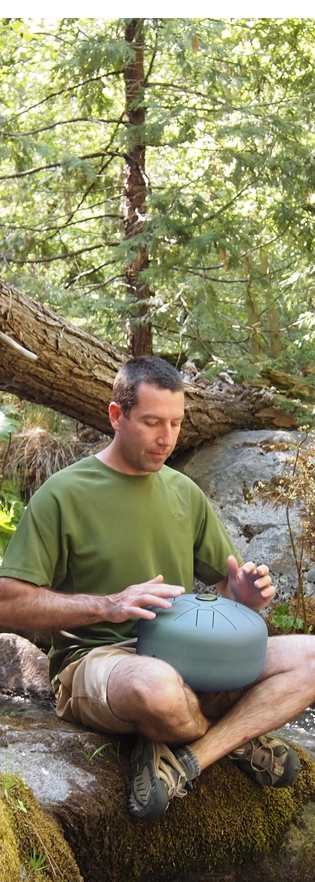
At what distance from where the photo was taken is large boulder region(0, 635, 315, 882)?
A: 2012mm

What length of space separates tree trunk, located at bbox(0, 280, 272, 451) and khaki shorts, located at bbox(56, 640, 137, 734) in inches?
76.6

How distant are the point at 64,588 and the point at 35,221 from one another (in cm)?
428

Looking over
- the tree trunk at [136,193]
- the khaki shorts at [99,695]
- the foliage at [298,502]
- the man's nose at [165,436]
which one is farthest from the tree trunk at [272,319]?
the khaki shorts at [99,695]

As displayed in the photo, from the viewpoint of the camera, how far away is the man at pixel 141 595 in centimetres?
206

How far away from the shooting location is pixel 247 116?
16.3 feet

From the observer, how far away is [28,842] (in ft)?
5.64

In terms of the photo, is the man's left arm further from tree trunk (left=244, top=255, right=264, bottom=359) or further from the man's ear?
tree trunk (left=244, top=255, right=264, bottom=359)

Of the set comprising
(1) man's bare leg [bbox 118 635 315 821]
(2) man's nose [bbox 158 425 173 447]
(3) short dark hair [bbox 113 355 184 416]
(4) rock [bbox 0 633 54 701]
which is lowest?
(4) rock [bbox 0 633 54 701]

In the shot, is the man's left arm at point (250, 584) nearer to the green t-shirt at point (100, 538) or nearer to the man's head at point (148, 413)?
the green t-shirt at point (100, 538)

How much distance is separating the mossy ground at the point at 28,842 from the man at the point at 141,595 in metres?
0.26

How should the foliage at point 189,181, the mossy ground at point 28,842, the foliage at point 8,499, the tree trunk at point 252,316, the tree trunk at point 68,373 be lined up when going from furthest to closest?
the tree trunk at point 252,316, the foliage at point 189,181, the tree trunk at point 68,373, the foliage at point 8,499, the mossy ground at point 28,842

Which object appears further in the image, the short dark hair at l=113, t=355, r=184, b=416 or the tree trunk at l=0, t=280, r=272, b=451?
the tree trunk at l=0, t=280, r=272, b=451

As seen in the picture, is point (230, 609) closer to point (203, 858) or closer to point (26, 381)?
point (203, 858)

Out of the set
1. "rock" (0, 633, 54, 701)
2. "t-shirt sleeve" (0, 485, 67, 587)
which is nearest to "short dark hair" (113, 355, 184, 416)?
"t-shirt sleeve" (0, 485, 67, 587)
